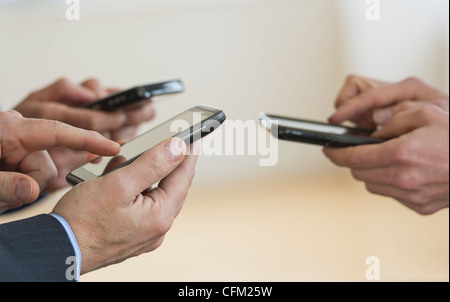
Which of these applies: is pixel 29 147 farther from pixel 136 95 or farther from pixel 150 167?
pixel 136 95

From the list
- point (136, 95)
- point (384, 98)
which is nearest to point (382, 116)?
point (384, 98)

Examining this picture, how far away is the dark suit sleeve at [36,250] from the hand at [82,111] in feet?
0.98

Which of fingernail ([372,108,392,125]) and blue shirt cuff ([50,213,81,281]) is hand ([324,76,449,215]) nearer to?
fingernail ([372,108,392,125])

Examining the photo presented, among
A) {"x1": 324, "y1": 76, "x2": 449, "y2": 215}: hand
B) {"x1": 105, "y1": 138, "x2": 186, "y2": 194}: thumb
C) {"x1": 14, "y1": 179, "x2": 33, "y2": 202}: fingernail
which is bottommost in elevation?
{"x1": 324, "y1": 76, "x2": 449, "y2": 215}: hand

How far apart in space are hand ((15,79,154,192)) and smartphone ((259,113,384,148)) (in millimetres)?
224

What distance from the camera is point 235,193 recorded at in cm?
91

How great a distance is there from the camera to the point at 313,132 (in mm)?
590

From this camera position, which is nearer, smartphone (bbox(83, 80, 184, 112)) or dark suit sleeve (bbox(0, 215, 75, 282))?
dark suit sleeve (bbox(0, 215, 75, 282))

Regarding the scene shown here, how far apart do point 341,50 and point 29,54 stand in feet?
2.62

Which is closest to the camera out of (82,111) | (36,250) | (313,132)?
(36,250)

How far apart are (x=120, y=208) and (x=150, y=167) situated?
1.6 inches

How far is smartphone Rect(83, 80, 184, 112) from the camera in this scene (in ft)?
2.21

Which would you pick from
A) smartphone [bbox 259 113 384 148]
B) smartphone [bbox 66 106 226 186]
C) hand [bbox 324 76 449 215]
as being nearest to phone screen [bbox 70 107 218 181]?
smartphone [bbox 66 106 226 186]

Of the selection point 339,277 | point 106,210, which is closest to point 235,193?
point 339,277
